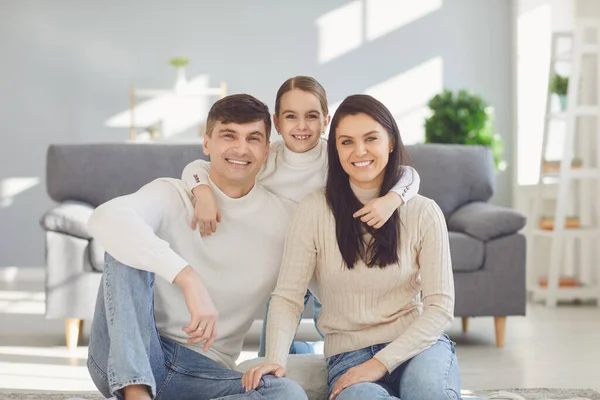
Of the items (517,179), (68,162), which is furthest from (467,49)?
(68,162)

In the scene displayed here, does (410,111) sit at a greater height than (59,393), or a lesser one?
greater

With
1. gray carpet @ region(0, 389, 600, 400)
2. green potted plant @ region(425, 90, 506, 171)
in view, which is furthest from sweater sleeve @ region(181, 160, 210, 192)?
green potted plant @ region(425, 90, 506, 171)

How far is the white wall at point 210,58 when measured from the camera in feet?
21.4

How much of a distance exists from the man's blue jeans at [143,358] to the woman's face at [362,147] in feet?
1.80

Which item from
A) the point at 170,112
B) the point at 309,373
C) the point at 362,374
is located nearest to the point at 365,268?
the point at 362,374

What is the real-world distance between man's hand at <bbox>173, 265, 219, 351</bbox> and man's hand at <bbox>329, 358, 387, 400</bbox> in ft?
1.07

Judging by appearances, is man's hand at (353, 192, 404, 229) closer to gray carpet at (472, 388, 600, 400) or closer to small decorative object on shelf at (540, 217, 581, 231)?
gray carpet at (472, 388, 600, 400)

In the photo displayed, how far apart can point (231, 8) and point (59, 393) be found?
14.5ft

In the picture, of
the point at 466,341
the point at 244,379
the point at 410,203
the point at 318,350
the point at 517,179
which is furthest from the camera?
the point at 517,179

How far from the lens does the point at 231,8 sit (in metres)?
6.66

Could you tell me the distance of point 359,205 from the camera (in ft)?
6.97

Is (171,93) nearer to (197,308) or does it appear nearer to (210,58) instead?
(210,58)

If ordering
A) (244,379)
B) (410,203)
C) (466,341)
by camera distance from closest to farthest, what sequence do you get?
1. (244,379)
2. (410,203)
3. (466,341)

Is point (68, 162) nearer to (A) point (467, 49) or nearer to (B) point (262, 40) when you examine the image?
(B) point (262, 40)
